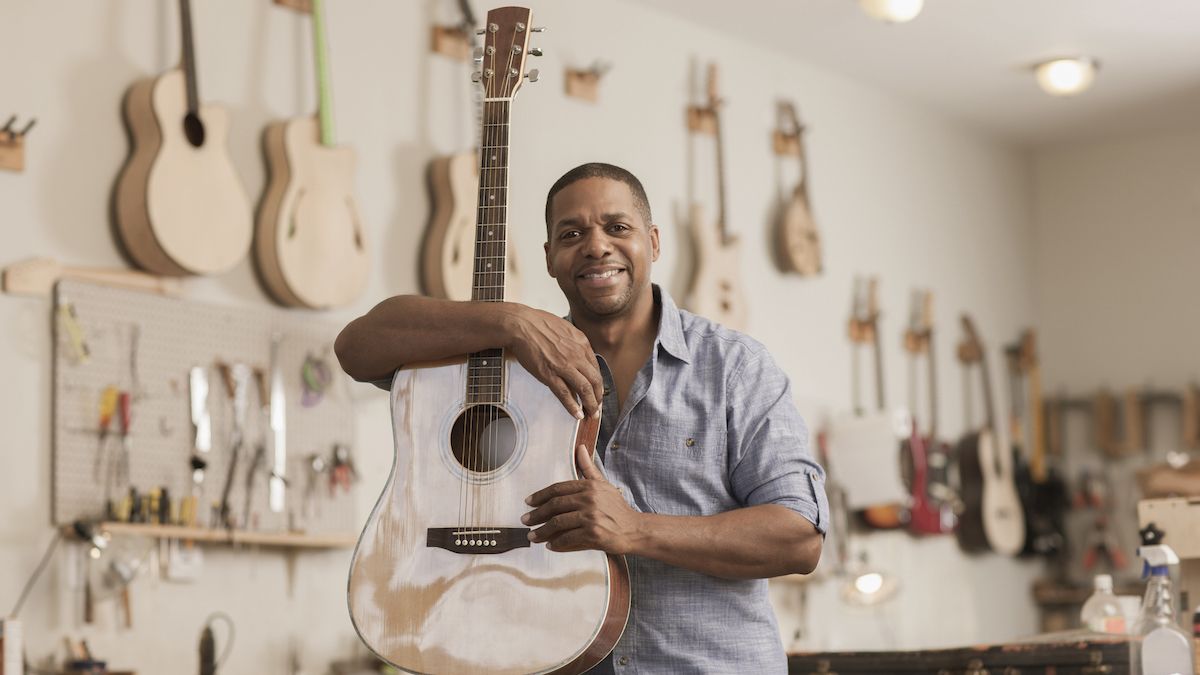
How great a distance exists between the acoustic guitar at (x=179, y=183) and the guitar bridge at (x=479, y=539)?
2.08 meters

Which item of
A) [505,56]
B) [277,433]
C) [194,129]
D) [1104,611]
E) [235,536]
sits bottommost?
[1104,611]

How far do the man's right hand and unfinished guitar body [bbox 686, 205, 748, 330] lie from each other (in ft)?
11.4

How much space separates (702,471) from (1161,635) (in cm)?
94

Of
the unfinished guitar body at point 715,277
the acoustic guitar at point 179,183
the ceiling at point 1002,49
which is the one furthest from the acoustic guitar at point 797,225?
the acoustic guitar at point 179,183

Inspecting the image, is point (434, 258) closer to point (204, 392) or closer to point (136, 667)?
point (204, 392)

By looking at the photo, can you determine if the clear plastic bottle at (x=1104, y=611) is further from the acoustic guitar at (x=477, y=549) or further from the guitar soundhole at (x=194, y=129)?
the guitar soundhole at (x=194, y=129)

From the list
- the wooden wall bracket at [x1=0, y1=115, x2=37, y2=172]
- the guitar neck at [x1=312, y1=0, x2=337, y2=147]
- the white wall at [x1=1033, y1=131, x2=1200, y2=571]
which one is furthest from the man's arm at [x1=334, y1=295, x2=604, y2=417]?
the white wall at [x1=1033, y1=131, x2=1200, y2=571]

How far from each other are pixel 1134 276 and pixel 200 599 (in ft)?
17.6

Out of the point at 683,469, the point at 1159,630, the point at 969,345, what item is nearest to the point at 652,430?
the point at 683,469

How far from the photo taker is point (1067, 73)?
641cm

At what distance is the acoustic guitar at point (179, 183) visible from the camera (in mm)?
3840

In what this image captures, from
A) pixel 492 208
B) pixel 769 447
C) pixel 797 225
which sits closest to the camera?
pixel 769 447

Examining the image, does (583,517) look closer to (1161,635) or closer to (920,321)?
(1161,635)

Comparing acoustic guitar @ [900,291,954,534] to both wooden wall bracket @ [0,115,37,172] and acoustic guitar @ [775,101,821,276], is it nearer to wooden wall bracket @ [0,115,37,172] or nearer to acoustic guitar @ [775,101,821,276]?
acoustic guitar @ [775,101,821,276]
